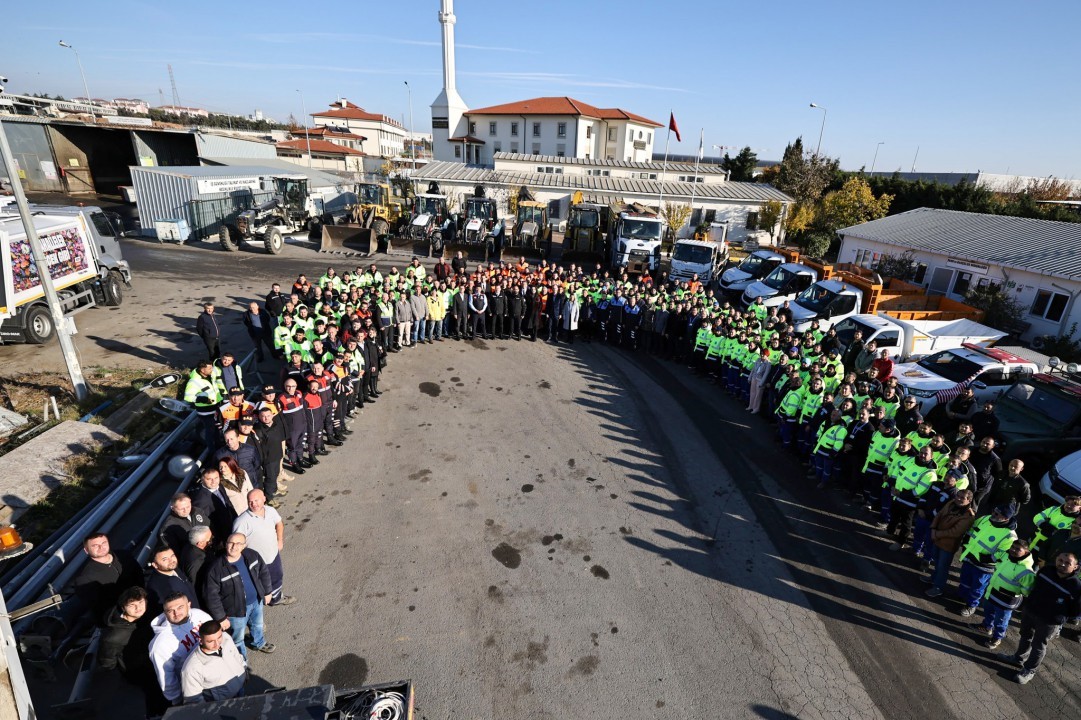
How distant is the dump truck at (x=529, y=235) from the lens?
22.9m

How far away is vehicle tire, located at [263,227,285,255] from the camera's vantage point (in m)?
21.9

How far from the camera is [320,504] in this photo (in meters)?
7.27

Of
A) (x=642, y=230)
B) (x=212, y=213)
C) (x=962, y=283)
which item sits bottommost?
(x=962, y=283)

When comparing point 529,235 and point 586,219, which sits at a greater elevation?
point 586,219

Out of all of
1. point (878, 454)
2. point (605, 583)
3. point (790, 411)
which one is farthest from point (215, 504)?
point (790, 411)

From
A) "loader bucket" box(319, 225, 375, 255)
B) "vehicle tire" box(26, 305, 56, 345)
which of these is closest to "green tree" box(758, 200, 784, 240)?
"loader bucket" box(319, 225, 375, 255)

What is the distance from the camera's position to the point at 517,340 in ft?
46.3

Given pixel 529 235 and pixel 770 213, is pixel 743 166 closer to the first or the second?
pixel 770 213

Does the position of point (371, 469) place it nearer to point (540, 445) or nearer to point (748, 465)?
→ point (540, 445)

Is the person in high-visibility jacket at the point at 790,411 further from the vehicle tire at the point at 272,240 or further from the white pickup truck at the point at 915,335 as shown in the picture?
the vehicle tire at the point at 272,240

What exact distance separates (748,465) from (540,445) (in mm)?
3550

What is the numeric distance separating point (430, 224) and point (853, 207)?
76.5 ft

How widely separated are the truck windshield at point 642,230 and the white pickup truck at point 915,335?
30.4 feet

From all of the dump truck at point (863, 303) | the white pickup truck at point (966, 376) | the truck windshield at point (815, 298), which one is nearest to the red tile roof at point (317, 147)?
the truck windshield at point (815, 298)
